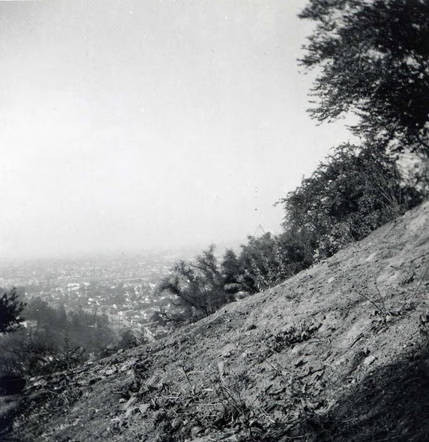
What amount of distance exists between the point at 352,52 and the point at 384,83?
1.60 m

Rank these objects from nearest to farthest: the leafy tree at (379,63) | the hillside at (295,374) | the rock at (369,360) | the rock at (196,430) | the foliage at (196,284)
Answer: the hillside at (295,374) → the rock at (369,360) → the rock at (196,430) → the leafy tree at (379,63) → the foliage at (196,284)

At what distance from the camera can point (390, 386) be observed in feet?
11.3

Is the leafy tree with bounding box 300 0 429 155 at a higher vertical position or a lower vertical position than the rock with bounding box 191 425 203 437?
higher

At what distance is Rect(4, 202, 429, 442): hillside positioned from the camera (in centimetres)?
351

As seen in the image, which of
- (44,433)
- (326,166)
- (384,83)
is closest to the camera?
(44,433)

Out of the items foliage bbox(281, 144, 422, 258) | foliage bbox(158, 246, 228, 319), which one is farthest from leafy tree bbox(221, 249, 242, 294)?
foliage bbox(281, 144, 422, 258)

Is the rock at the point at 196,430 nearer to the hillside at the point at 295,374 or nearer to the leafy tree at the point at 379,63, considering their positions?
the hillside at the point at 295,374

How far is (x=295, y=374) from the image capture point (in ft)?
15.6

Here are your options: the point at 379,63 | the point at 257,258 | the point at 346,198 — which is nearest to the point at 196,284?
the point at 257,258

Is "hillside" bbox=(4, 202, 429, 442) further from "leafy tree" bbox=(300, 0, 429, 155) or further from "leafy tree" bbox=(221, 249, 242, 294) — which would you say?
"leafy tree" bbox=(221, 249, 242, 294)

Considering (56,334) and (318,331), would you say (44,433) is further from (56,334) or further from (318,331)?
(56,334)

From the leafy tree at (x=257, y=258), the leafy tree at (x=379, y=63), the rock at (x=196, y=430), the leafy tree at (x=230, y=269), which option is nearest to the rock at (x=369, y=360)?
the rock at (x=196, y=430)

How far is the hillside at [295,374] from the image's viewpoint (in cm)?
351

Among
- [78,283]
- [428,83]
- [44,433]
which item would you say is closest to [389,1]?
[428,83]
